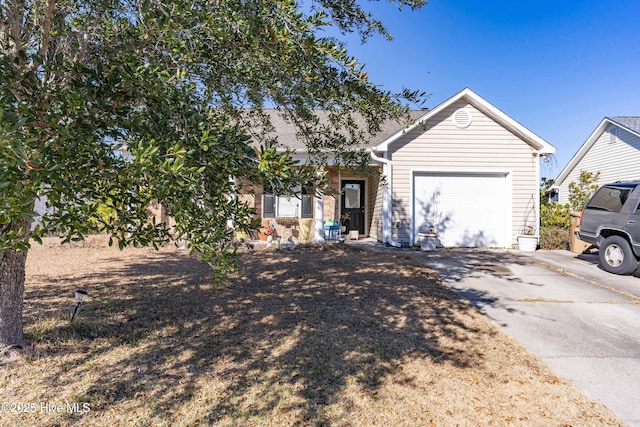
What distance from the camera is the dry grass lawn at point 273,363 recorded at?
238cm

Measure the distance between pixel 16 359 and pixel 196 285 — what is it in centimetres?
283

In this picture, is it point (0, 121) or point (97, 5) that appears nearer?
point (0, 121)

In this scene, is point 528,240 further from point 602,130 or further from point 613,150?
point 602,130

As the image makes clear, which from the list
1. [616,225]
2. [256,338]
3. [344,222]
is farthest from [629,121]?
[256,338]

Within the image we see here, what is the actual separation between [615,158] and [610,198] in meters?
9.63

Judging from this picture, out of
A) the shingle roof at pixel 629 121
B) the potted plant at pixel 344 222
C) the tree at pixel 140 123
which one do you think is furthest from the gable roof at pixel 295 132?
the shingle roof at pixel 629 121

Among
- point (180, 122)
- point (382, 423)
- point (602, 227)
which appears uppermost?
point (180, 122)

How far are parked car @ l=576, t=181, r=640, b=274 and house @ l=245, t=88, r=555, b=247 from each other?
8.84ft

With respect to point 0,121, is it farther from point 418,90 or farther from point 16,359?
point 418,90

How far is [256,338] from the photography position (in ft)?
11.9

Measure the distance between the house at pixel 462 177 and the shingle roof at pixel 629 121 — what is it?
6.21m

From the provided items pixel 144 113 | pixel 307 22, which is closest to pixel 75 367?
pixel 144 113

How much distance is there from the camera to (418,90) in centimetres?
336

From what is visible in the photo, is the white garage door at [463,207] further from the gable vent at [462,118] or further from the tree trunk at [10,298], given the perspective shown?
the tree trunk at [10,298]
